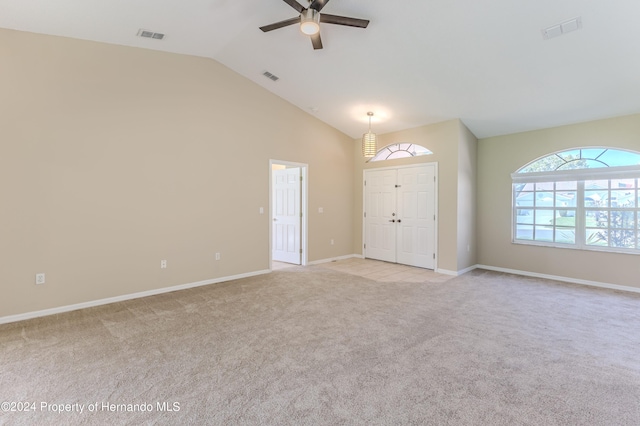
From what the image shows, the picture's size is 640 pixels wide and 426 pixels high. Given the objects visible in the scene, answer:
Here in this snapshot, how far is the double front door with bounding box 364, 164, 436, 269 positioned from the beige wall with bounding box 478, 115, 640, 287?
112 cm

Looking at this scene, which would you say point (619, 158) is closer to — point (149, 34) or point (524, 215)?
point (524, 215)

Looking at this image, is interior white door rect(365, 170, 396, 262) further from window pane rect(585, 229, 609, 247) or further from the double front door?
window pane rect(585, 229, 609, 247)

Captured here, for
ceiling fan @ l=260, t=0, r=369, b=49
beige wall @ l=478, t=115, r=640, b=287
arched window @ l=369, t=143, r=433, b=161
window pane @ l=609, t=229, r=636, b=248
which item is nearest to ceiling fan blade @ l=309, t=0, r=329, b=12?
ceiling fan @ l=260, t=0, r=369, b=49

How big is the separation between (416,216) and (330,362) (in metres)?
4.33

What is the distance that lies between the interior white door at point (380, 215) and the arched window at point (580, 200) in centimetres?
227

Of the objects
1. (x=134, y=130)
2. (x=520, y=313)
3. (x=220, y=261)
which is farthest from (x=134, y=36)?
(x=520, y=313)

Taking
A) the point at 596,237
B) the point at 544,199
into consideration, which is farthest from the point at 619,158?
the point at 596,237

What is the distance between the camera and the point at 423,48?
3955mm

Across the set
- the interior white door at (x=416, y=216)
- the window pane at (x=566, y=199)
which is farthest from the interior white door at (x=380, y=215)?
the window pane at (x=566, y=199)

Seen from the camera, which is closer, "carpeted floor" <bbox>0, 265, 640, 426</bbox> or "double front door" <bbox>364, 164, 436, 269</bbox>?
A: "carpeted floor" <bbox>0, 265, 640, 426</bbox>

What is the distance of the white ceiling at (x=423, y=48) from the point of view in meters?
3.28

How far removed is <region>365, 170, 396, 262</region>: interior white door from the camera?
266 inches

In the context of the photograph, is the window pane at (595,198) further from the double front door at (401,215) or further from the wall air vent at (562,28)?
the wall air vent at (562,28)

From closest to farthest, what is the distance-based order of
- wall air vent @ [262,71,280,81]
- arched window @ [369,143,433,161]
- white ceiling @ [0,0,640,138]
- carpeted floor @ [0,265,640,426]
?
carpeted floor @ [0,265,640,426] → white ceiling @ [0,0,640,138] → wall air vent @ [262,71,280,81] → arched window @ [369,143,433,161]
